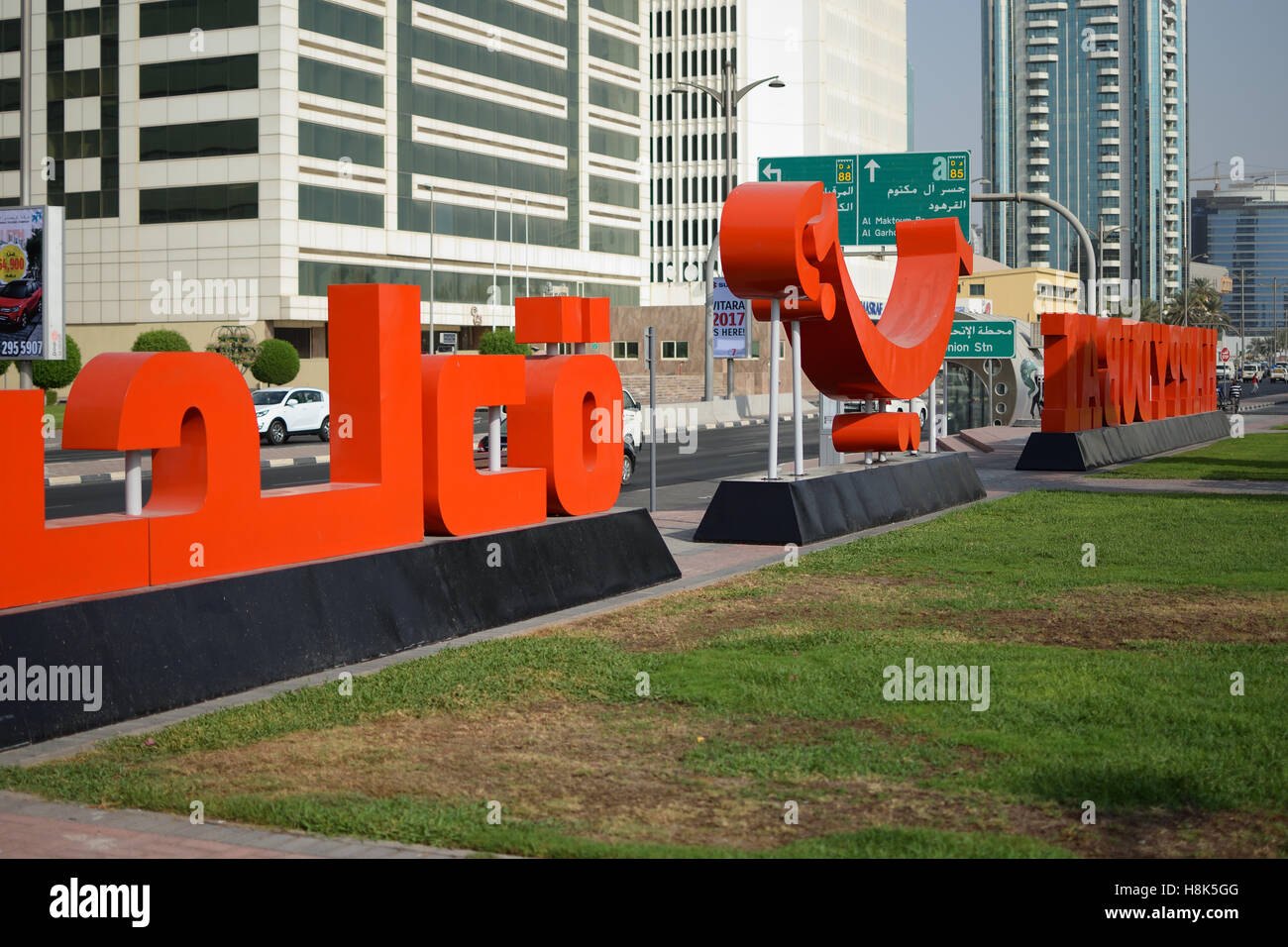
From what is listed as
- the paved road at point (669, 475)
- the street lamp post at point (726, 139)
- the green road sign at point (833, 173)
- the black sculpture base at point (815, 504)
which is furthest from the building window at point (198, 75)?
the black sculpture base at point (815, 504)

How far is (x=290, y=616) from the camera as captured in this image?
415 inches

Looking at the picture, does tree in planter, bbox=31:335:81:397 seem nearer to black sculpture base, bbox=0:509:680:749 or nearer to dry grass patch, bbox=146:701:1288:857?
black sculpture base, bbox=0:509:680:749

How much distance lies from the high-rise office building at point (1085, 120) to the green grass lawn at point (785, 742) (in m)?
186

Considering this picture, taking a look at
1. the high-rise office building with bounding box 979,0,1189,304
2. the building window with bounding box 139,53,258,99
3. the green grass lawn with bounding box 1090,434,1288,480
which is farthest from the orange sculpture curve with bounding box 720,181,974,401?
the high-rise office building with bounding box 979,0,1189,304

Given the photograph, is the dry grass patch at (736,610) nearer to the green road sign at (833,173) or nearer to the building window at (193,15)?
the green road sign at (833,173)

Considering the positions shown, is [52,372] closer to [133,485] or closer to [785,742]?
[133,485]

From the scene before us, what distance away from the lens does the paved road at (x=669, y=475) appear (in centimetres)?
2484

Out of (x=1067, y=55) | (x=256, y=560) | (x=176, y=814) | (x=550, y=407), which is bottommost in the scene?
(x=176, y=814)

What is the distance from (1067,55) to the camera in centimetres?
18988

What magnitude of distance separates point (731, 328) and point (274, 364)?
2351 cm

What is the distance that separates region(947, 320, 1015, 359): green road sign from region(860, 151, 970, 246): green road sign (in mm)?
11801

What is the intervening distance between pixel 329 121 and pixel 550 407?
62893mm
